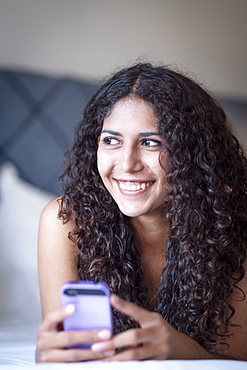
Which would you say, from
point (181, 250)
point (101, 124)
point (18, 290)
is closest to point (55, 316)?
point (181, 250)

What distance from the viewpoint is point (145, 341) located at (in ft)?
3.67

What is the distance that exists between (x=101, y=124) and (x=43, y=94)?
95 centimetres

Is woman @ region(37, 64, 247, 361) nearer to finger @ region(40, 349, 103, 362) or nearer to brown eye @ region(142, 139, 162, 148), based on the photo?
brown eye @ region(142, 139, 162, 148)

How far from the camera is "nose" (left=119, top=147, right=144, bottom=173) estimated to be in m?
1.45

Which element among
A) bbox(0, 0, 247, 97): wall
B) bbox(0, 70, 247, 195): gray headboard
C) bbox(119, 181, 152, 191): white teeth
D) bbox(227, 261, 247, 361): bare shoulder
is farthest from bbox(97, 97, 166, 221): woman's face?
bbox(0, 0, 247, 97): wall

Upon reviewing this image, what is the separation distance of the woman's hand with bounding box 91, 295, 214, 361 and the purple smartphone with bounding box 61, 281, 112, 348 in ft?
0.07

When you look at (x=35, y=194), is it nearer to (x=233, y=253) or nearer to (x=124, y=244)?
(x=124, y=244)

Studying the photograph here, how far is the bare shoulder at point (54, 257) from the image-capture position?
1592 mm

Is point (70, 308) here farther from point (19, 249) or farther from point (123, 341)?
point (19, 249)

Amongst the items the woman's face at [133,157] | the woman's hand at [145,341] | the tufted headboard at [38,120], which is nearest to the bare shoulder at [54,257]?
the woman's face at [133,157]

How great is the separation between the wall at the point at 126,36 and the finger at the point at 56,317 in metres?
1.73

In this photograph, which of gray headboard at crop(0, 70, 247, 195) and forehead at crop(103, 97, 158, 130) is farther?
gray headboard at crop(0, 70, 247, 195)

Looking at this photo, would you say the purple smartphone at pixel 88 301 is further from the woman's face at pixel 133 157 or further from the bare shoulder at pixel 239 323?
the bare shoulder at pixel 239 323

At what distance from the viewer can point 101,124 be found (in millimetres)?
1674
